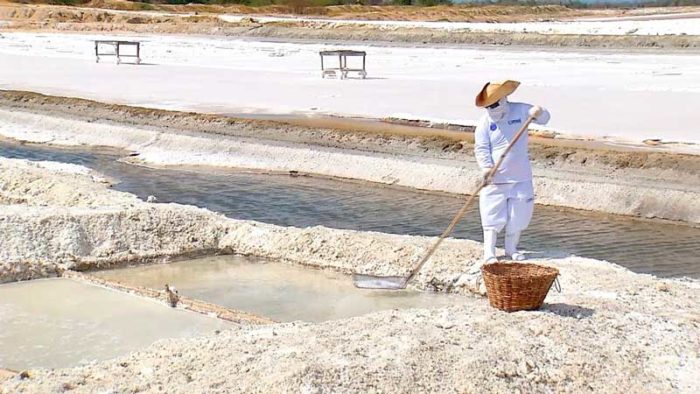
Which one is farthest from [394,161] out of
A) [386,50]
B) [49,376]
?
[386,50]

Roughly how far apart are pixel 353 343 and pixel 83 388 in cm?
130

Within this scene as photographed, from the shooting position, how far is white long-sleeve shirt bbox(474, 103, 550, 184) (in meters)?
6.55

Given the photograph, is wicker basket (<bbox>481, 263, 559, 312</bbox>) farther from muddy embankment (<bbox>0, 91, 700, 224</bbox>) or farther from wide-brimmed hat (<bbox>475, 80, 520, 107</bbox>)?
muddy embankment (<bbox>0, 91, 700, 224</bbox>)

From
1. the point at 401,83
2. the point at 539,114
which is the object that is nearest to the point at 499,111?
the point at 539,114

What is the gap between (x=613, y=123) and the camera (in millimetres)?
13609

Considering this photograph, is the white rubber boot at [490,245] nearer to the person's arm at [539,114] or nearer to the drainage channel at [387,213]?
the drainage channel at [387,213]

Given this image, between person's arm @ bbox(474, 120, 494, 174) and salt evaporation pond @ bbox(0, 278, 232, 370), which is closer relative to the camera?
salt evaporation pond @ bbox(0, 278, 232, 370)

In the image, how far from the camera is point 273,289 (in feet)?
22.9

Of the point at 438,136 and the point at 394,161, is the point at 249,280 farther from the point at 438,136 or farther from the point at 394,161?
the point at 438,136

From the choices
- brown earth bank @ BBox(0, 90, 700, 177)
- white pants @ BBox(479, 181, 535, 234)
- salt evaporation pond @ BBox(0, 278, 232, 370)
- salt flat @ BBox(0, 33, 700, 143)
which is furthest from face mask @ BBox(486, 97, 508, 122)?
salt flat @ BBox(0, 33, 700, 143)

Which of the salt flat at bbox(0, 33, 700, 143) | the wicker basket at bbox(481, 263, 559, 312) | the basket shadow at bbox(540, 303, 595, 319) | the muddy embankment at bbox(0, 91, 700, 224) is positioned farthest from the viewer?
the salt flat at bbox(0, 33, 700, 143)

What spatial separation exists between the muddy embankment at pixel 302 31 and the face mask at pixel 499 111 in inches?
880

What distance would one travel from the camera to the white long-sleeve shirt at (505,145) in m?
6.55

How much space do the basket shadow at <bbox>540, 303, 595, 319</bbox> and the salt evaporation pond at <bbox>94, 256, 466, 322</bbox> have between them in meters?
1.15
